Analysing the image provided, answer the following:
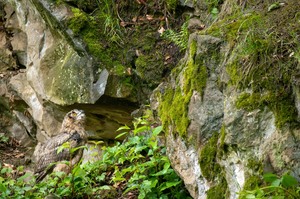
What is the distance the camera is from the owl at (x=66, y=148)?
25.0 ft

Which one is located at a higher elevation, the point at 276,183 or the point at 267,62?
the point at 267,62

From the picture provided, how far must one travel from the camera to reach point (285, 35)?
3.99 metres

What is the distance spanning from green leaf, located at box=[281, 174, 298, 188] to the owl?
461cm

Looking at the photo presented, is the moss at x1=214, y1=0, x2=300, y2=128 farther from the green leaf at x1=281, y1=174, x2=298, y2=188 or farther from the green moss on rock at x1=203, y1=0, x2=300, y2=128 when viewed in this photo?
the green leaf at x1=281, y1=174, x2=298, y2=188

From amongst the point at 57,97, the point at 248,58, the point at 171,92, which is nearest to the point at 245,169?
the point at 248,58

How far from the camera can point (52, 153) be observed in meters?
7.98

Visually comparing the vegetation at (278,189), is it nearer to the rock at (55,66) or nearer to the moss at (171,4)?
the rock at (55,66)

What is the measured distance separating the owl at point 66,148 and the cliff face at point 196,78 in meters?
0.51

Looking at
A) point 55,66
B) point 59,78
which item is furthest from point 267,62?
point 55,66

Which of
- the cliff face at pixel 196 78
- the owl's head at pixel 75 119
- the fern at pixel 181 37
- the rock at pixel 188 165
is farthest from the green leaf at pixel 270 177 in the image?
the owl's head at pixel 75 119

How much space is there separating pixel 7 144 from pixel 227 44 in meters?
10.4

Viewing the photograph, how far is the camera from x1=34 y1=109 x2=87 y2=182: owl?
7605mm

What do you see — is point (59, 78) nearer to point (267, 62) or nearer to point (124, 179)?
point (124, 179)

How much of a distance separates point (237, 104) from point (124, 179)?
7.23 ft
